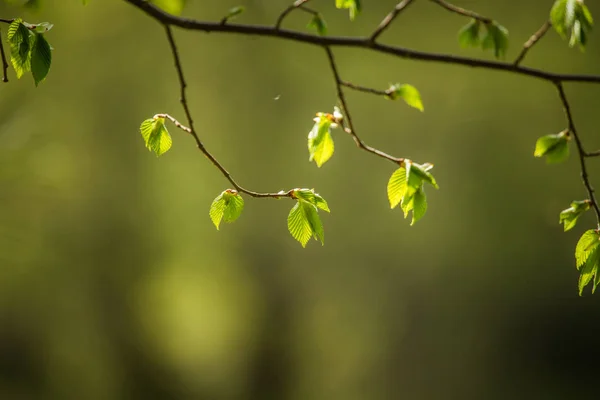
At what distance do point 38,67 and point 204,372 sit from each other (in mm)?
1519

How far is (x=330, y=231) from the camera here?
6.27 ft

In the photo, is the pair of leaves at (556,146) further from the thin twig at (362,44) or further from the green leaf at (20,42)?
the green leaf at (20,42)

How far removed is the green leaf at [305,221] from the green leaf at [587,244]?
0.29 metres

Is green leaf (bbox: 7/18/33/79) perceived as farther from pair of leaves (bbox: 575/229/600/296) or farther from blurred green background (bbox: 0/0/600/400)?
blurred green background (bbox: 0/0/600/400)

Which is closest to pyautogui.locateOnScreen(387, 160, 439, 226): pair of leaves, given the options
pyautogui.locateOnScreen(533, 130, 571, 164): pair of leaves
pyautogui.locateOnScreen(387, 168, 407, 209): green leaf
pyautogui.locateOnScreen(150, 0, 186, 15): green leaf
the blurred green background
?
pyautogui.locateOnScreen(387, 168, 407, 209): green leaf

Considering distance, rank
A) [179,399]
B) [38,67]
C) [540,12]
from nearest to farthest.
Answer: [38,67]
[540,12]
[179,399]

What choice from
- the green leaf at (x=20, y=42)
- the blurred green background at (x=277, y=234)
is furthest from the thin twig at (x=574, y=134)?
the blurred green background at (x=277, y=234)

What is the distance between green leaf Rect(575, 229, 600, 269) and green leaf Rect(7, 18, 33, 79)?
2.08ft

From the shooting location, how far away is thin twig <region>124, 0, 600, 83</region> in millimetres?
468

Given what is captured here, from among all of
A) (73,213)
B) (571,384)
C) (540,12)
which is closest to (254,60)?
(73,213)

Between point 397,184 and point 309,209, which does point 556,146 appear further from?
point 309,209

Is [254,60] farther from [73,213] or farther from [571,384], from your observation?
[571,384]

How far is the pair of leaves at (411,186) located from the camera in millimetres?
505

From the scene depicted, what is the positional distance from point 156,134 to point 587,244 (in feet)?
1.65
